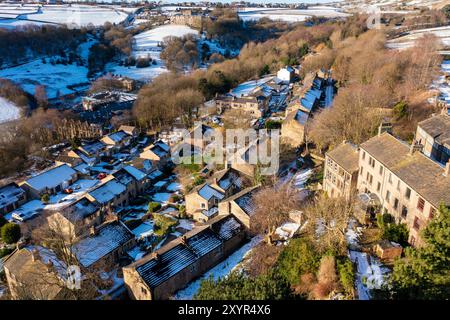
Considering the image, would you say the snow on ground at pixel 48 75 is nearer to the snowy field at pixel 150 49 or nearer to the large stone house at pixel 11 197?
the snowy field at pixel 150 49

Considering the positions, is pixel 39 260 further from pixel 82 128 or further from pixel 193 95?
pixel 193 95

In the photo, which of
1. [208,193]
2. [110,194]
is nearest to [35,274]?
[110,194]

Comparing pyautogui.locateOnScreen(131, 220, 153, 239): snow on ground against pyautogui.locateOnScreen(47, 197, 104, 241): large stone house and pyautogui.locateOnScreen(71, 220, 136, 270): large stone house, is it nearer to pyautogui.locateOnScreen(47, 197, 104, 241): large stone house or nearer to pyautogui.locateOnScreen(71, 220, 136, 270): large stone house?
pyautogui.locateOnScreen(71, 220, 136, 270): large stone house

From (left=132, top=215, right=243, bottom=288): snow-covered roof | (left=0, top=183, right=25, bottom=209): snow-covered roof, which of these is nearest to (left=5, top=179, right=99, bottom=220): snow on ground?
(left=0, top=183, right=25, bottom=209): snow-covered roof

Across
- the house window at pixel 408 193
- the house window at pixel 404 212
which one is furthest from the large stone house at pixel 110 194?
the house window at pixel 408 193
